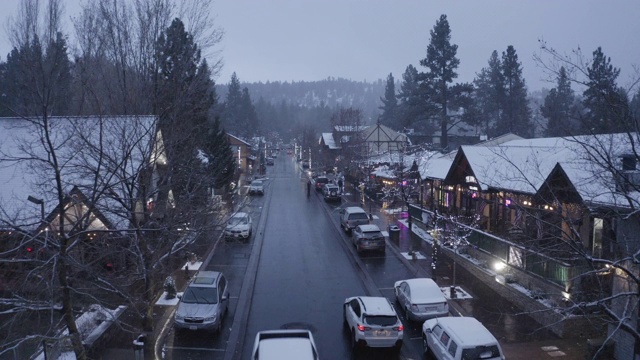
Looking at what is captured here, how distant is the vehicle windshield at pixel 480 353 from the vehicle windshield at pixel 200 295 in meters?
7.79

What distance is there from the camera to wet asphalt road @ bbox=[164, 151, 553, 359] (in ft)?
50.9

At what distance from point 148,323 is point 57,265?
3610mm

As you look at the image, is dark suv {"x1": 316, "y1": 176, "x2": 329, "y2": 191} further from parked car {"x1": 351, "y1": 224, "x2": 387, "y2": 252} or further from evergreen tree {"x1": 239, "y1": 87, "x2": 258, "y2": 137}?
evergreen tree {"x1": 239, "y1": 87, "x2": 258, "y2": 137}

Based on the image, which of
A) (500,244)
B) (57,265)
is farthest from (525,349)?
(57,265)

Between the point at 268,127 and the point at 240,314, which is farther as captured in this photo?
the point at 268,127

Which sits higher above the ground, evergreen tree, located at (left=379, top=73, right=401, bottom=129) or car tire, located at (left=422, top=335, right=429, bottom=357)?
evergreen tree, located at (left=379, top=73, right=401, bottom=129)

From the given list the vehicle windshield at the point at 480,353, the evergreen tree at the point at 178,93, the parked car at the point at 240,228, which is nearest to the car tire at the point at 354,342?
the vehicle windshield at the point at 480,353

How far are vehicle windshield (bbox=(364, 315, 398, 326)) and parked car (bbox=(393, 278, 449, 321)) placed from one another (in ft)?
7.15

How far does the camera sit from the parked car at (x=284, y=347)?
11.9 meters

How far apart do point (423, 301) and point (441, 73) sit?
4588 cm

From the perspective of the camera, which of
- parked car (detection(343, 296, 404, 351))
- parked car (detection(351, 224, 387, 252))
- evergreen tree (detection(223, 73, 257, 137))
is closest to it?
parked car (detection(343, 296, 404, 351))

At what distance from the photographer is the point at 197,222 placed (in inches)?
576

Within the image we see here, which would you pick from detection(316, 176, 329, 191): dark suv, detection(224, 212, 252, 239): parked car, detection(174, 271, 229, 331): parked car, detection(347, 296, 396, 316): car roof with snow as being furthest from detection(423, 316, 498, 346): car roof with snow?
detection(316, 176, 329, 191): dark suv

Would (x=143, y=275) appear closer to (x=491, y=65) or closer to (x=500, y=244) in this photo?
(x=500, y=244)
